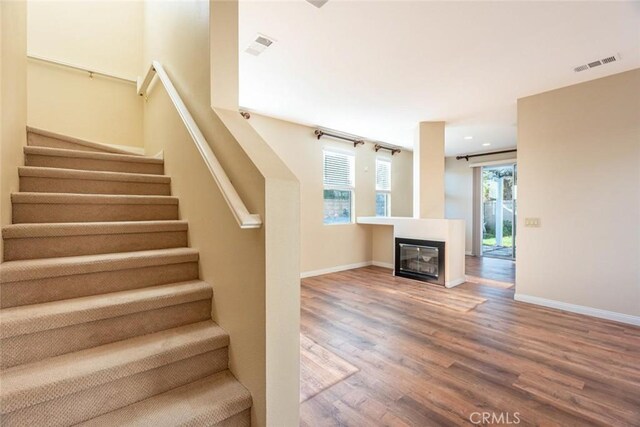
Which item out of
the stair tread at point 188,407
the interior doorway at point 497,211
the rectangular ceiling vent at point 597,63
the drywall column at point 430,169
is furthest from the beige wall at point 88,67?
the interior doorway at point 497,211

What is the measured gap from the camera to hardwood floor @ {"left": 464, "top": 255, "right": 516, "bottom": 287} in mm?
5055

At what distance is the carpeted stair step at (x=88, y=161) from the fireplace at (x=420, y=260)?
4037mm

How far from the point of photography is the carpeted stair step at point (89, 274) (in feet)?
4.64

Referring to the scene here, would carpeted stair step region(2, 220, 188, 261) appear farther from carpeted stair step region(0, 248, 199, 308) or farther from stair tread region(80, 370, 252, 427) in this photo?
stair tread region(80, 370, 252, 427)

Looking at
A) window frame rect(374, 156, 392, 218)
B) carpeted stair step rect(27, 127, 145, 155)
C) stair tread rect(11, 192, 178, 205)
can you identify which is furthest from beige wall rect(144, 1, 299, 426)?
window frame rect(374, 156, 392, 218)

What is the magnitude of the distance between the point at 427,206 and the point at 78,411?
16.0 feet

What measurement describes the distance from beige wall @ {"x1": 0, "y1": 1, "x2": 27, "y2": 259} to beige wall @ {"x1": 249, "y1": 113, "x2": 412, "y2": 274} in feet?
9.18

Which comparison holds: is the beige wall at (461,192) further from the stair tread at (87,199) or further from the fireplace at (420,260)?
the stair tread at (87,199)

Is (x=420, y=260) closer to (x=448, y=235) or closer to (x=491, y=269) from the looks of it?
(x=448, y=235)

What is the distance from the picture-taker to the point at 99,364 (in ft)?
4.03

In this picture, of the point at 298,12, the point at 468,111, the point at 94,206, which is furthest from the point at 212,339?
the point at 468,111

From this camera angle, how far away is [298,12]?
2262 mm

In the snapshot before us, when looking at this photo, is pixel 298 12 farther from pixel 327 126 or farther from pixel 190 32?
pixel 327 126

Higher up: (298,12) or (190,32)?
(298,12)
